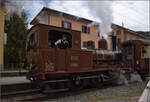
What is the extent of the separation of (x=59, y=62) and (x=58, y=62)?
0.05 meters

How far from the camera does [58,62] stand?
665cm

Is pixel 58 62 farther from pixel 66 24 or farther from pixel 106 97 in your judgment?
pixel 66 24

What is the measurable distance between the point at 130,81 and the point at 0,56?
11.8 metres

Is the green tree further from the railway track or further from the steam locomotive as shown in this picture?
the steam locomotive

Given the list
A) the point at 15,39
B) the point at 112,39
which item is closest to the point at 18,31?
the point at 15,39

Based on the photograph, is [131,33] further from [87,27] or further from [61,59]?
[61,59]

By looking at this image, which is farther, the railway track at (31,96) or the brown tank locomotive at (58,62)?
the railway track at (31,96)

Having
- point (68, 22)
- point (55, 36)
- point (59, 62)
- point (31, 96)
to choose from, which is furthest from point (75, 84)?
point (68, 22)

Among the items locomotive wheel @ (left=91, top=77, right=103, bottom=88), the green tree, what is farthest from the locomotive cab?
the green tree

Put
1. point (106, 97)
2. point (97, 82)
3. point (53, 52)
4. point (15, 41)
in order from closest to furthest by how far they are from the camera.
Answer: point (106, 97) → point (53, 52) → point (97, 82) → point (15, 41)

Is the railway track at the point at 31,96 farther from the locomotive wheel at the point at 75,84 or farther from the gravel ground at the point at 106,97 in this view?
the gravel ground at the point at 106,97

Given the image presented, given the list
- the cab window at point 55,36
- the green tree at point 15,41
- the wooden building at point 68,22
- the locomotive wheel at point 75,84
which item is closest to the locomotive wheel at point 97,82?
the locomotive wheel at point 75,84

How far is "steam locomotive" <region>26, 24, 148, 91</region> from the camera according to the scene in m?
6.31

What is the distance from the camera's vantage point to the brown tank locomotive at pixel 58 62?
6305 mm
